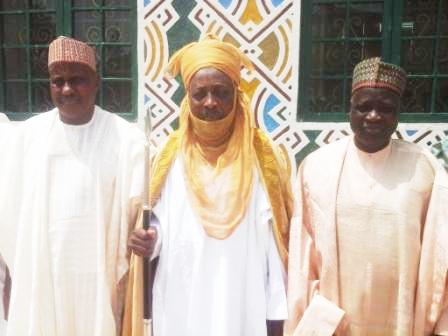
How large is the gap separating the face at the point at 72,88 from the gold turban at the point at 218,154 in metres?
0.49

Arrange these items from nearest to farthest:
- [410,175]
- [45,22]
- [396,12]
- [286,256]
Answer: [410,175] → [286,256] → [396,12] → [45,22]

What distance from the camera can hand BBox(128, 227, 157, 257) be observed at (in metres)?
2.48

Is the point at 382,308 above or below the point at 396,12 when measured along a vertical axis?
below

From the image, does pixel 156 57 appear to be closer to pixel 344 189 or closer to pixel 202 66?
pixel 202 66

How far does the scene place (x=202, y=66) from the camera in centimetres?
248

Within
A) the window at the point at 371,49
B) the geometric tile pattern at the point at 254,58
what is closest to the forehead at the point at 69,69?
the geometric tile pattern at the point at 254,58

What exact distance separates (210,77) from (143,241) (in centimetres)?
84

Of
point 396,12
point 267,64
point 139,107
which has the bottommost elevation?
point 139,107

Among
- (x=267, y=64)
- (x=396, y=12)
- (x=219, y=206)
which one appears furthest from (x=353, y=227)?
(x=396, y=12)

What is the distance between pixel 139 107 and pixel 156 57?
0.43 m

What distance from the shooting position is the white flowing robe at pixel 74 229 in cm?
263

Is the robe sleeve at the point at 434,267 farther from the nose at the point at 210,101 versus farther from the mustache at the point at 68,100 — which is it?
the mustache at the point at 68,100

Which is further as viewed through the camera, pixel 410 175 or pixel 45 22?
pixel 45 22

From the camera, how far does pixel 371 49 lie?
417 cm
